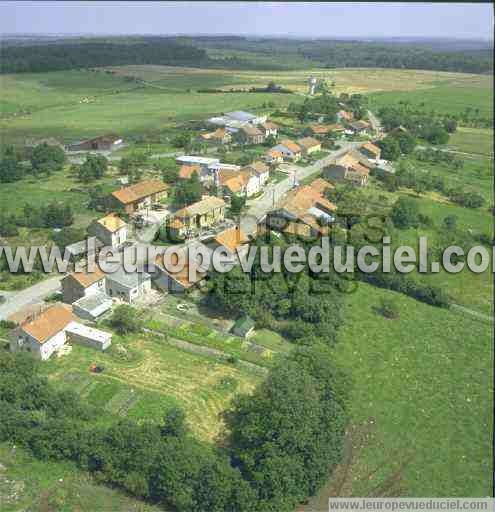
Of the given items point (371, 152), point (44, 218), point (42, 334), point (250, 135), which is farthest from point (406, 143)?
point (42, 334)

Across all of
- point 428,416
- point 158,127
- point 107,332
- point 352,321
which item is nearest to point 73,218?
point 107,332

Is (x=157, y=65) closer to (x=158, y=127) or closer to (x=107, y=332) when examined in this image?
(x=158, y=127)

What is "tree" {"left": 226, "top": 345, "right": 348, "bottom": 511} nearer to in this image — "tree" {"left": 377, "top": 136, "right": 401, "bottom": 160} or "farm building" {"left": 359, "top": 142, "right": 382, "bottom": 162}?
"farm building" {"left": 359, "top": 142, "right": 382, "bottom": 162}

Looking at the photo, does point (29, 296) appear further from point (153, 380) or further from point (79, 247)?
point (153, 380)

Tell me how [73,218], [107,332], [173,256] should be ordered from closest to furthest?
[107,332] < [173,256] < [73,218]

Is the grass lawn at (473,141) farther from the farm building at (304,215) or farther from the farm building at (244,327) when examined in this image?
the farm building at (244,327)

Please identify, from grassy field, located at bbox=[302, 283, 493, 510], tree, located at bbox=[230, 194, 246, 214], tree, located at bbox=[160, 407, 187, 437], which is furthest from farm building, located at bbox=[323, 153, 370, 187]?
tree, located at bbox=[160, 407, 187, 437]
